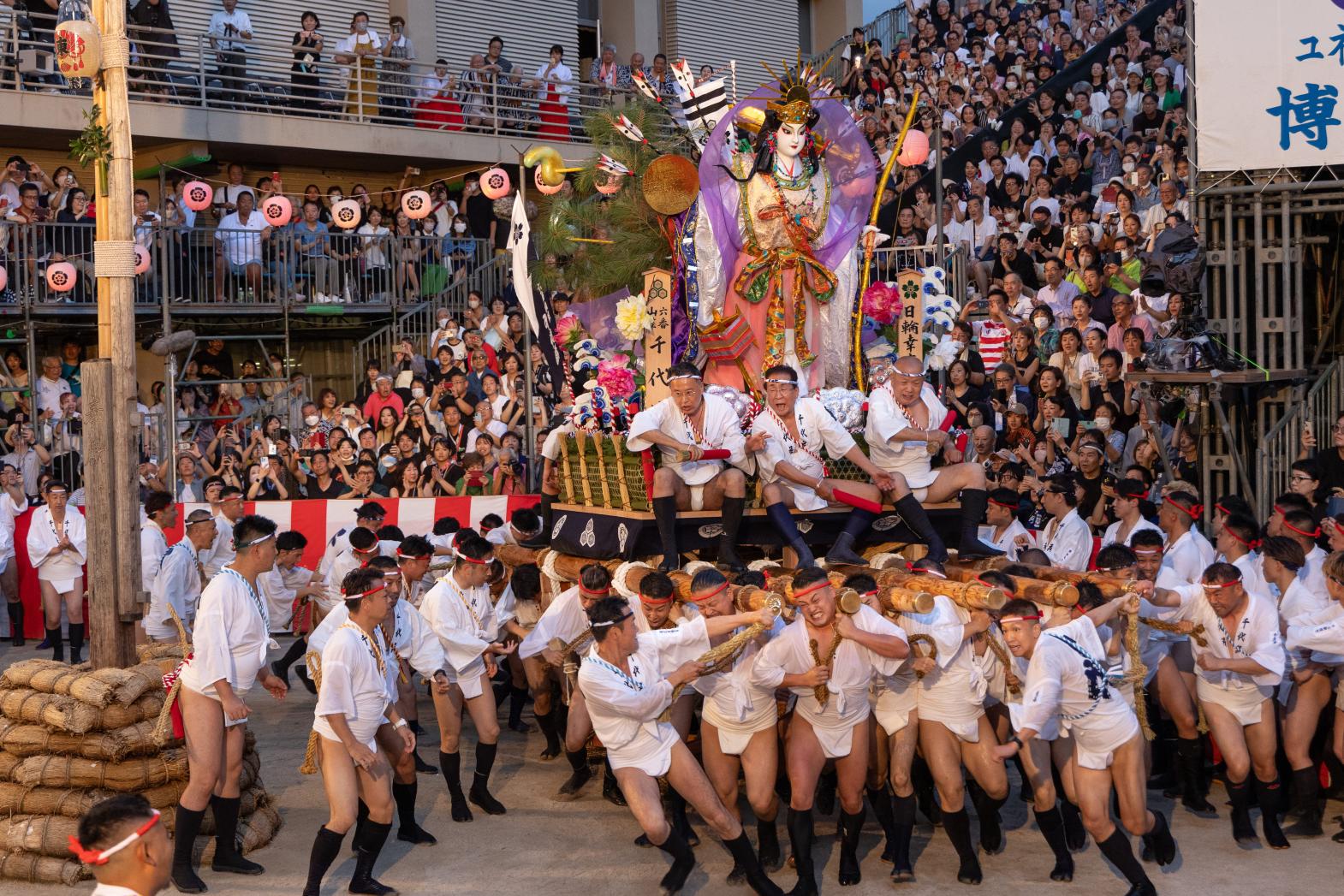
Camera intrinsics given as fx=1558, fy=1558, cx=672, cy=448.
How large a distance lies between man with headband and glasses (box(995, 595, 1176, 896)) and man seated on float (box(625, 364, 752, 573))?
1.99 m

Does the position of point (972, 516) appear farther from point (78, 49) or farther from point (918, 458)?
point (78, 49)

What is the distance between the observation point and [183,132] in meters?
18.1

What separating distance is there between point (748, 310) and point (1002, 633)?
116 inches

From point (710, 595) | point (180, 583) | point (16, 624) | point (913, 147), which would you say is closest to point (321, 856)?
point (710, 595)

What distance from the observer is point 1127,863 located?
6996mm

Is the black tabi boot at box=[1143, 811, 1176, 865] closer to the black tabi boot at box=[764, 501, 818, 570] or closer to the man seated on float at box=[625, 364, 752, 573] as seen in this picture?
the black tabi boot at box=[764, 501, 818, 570]

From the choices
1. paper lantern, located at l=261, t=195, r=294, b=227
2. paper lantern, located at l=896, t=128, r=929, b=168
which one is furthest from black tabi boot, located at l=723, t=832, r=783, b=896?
paper lantern, located at l=261, t=195, r=294, b=227

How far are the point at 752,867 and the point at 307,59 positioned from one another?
48.1 ft

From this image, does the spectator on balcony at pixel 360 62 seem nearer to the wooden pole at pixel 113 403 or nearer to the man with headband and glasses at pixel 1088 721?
the wooden pole at pixel 113 403

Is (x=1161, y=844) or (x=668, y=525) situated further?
(x=668, y=525)

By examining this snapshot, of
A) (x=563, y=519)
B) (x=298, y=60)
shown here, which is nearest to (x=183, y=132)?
(x=298, y=60)

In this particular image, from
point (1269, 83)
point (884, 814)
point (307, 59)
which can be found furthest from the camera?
point (307, 59)

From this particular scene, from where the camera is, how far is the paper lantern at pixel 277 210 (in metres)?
16.8

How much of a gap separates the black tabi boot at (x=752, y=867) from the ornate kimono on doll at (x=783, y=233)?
3380 mm
